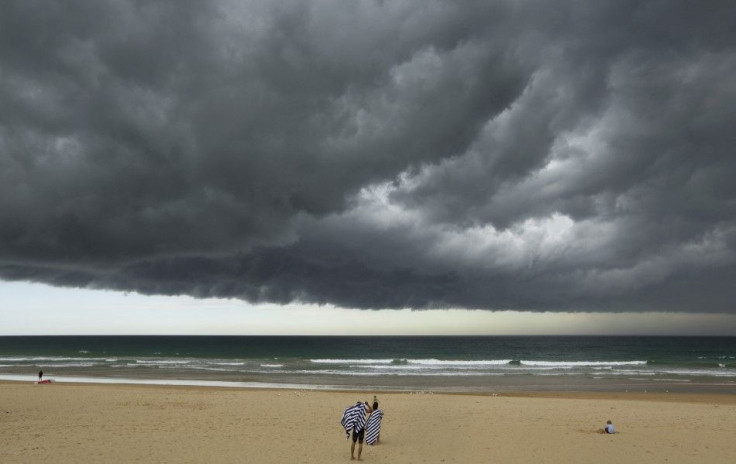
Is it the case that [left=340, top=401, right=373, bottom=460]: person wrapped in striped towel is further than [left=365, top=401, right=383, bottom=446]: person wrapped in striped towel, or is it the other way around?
[left=365, top=401, right=383, bottom=446]: person wrapped in striped towel

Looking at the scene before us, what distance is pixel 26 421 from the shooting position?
1958 cm

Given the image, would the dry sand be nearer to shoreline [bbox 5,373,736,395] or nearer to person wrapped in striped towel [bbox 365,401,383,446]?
person wrapped in striped towel [bbox 365,401,383,446]

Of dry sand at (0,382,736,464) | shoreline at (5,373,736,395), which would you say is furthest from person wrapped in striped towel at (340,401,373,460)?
shoreline at (5,373,736,395)

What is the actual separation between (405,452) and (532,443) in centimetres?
450

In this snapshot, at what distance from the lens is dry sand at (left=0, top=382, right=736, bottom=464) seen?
1426cm

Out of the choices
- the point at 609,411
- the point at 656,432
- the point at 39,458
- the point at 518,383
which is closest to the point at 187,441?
the point at 39,458

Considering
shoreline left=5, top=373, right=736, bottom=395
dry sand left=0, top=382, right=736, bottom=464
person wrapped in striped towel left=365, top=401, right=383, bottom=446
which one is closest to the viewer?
dry sand left=0, top=382, right=736, bottom=464

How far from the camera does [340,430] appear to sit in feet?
59.1

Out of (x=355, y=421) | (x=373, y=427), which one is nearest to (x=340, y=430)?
(x=373, y=427)

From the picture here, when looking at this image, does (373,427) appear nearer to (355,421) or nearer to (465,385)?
(355,421)

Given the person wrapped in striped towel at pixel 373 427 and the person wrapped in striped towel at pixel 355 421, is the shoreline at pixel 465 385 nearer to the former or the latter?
the person wrapped in striped towel at pixel 373 427

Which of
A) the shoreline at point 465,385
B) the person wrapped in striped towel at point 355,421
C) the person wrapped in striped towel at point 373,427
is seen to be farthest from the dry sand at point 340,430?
the shoreline at point 465,385

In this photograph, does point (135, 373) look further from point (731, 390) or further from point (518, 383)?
point (731, 390)

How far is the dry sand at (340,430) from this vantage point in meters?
14.3
